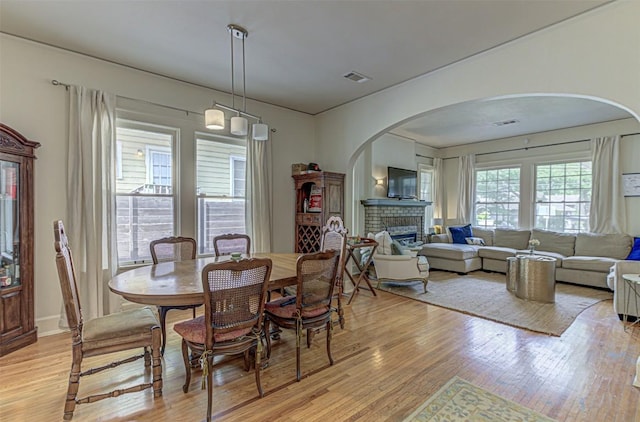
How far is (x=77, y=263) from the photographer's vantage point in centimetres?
324

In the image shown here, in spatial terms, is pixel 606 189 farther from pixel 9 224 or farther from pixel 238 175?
pixel 9 224

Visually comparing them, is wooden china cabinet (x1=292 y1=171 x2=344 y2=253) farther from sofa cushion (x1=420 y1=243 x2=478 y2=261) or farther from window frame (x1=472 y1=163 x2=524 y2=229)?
window frame (x1=472 y1=163 x2=524 y2=229)

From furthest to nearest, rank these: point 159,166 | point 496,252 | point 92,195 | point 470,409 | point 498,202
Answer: point 498,202 → point 496,252 → point 159,166 → point 92,195 → point 470,409

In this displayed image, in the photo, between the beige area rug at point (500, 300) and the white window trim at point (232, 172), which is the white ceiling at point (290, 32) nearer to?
the white window trim at point (232, 172)

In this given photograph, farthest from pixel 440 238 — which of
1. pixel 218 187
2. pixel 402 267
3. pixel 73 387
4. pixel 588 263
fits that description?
pixel 73 387

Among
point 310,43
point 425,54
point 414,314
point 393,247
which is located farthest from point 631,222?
point 310,43

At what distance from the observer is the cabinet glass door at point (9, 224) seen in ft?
8.96

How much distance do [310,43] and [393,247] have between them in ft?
10.5

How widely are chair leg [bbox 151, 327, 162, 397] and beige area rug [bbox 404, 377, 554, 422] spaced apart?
1.69 meters

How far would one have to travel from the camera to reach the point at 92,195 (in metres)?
3.28

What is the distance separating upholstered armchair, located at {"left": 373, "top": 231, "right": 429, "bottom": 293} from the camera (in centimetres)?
461

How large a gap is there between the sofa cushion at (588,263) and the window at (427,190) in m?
3.04

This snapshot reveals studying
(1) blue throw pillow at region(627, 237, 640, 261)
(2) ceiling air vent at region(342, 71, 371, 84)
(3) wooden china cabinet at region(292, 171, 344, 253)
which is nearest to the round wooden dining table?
(3) wooden china cabinet at region(292, 171, 344, 253)

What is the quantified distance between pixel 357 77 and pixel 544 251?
199 inches
